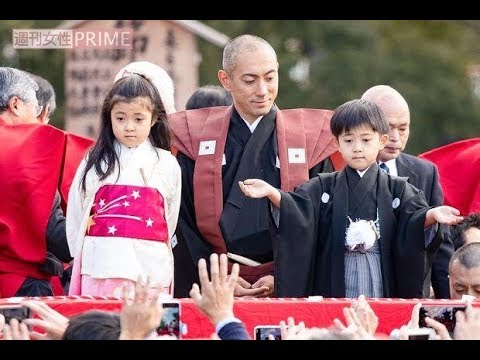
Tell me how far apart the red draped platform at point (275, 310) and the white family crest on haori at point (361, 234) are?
23.4 inches

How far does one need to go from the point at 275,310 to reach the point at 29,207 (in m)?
1.59

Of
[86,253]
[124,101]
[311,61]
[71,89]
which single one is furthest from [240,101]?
[311,61]

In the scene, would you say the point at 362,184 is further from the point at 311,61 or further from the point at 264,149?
the point at 311,61

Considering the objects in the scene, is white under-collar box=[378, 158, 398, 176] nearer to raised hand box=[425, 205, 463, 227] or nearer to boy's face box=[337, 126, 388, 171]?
boy's face box=[337, 126, 388, 171]

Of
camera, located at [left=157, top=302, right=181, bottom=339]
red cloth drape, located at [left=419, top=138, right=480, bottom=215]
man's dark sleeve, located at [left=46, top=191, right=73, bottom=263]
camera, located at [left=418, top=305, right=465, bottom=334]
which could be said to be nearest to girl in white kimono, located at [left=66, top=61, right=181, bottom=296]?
man's dark sleeve, located at [left=46, top=191, right=73, bottom=263]

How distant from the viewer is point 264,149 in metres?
6.48

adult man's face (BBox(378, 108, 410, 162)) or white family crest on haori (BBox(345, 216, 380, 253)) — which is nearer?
white family crest on haori (BBox(345, 216, 380, 253))

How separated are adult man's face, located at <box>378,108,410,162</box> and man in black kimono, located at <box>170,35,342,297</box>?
1.32ft

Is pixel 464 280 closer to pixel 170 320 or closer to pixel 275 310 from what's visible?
pixel 275 310

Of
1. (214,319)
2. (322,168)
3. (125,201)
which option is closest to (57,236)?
(125,201)

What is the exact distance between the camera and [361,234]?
5773mm

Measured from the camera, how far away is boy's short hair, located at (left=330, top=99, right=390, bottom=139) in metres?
5.91

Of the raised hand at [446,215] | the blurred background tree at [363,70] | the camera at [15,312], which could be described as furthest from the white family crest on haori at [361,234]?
the blurred background tree at [363,70]

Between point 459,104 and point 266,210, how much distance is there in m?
10.5
